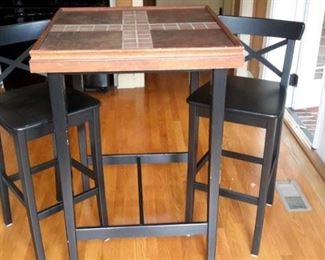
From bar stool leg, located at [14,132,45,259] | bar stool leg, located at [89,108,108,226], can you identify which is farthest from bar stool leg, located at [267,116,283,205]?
bar stool leg, located at [14,132,45,259]

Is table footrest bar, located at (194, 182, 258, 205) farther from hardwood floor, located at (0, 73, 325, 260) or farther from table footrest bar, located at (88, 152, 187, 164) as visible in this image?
table footrest bar, located at (88, 152, 187, 164)

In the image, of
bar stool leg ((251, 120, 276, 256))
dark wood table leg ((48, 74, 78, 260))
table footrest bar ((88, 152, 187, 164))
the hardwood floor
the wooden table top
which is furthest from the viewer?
table footrest bar ((88, 152, 187, 164))

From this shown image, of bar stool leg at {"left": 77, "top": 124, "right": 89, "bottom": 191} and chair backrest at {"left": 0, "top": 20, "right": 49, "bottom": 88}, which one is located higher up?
chair backrest at {"left": 0, "top": 20, "right": 49, "bottom": 88}

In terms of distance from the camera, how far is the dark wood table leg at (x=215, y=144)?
52.0 inches

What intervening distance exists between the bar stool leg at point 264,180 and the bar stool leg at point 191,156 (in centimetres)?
29

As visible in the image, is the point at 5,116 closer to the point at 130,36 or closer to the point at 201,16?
the point at 130,36

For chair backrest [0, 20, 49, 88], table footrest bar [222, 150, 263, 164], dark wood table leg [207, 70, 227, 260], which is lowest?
table footrest bar [222, 150, 263, 164]

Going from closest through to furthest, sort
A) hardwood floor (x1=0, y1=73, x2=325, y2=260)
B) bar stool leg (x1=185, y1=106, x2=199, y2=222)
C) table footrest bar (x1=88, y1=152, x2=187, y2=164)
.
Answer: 1. bar stool leg (x1=185, y1=106, x2=199, y2=222)
2. hardwood floor (x1=0, y1=73, x2=325, y2=260)
3. table footrest bar (x1=88, y1=152, x2=187, y2=164)

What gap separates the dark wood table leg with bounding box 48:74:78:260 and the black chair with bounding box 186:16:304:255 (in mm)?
547

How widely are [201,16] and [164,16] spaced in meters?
0.15

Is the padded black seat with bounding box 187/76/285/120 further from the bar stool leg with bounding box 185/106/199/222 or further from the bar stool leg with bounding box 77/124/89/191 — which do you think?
the bar stool leg with bounding box 77/124/89/191

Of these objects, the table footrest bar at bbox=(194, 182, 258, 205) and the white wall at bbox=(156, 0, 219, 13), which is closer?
the table footrest bar at bbox=(194, 182, 258, 205)

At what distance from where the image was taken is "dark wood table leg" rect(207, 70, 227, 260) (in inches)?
52.0

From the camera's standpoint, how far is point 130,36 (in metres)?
1.36
